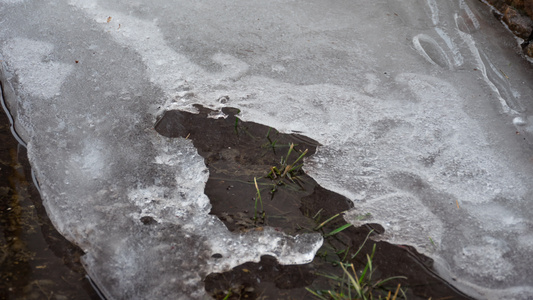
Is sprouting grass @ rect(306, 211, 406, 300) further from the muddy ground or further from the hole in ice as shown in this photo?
the hole in ice

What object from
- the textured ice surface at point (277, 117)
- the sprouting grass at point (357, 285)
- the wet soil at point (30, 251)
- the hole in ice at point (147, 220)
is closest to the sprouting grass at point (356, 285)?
the sprouting grass at point (357, 285)

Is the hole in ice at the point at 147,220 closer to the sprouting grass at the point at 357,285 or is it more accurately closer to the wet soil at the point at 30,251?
the wet soil at the point at 30,251

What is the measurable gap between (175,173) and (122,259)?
0.49 metres

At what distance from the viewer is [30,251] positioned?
180cm

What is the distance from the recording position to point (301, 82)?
2.67 metres

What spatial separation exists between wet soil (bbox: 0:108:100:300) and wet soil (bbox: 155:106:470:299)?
53 cm

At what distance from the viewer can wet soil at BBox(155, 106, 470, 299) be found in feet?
5.69

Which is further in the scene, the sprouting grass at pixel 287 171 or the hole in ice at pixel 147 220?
the sprouting grass at pixel 287 171

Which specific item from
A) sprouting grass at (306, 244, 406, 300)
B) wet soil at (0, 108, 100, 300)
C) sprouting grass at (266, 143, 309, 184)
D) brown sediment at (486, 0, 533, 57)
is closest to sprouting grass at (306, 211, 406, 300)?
sprouting grass at (306, 244, 406, 300)

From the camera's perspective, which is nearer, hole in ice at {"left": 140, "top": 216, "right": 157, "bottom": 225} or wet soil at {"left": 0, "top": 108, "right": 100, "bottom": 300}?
wet soil at {"left": 0, "top": 108, "right": 100, "bottom": 300}

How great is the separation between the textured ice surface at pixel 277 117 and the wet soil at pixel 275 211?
0.18 feet

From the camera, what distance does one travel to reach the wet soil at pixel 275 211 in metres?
1.73

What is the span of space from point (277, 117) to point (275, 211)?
2.07 feet

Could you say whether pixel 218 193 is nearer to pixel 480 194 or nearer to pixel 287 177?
pixel 287 177
